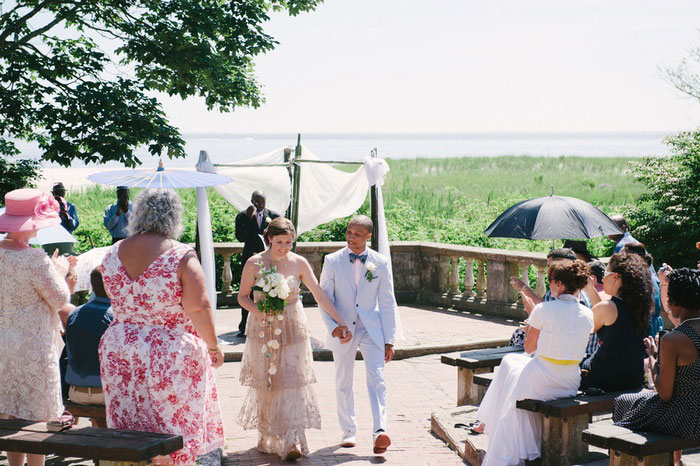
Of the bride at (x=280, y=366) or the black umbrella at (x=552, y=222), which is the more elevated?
the black umbrella at (x=552, y=222)

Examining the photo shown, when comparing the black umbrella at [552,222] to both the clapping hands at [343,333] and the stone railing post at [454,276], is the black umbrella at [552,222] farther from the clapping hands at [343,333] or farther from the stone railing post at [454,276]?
the stone railing post at [454,276]

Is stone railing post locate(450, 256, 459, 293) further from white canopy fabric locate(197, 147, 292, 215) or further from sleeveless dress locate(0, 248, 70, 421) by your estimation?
sleeveless dress locate(0, 248, 70, 421)

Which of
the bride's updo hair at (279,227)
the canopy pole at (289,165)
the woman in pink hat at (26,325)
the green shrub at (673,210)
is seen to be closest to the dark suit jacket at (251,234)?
the canopy pole at (289,165)

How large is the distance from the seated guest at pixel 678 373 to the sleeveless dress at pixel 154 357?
283cm

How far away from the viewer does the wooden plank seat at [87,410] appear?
5.91 meters

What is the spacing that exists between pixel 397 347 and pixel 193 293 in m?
6.21

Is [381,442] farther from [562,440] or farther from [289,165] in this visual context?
[289,165]

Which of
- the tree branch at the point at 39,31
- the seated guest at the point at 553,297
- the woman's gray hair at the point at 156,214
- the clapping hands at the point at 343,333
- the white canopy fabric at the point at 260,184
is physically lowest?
the clapping hands at the point at 343,333

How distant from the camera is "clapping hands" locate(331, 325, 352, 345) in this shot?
22.4 ft

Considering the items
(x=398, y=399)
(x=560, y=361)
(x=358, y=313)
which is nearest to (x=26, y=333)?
(x=358, y=313)

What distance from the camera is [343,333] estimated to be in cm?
682

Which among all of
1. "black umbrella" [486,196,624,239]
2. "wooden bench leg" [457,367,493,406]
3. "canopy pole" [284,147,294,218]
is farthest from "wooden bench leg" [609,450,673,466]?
"canopy pole" [284,147,294,218]

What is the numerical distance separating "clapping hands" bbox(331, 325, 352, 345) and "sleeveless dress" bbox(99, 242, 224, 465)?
2118 mm

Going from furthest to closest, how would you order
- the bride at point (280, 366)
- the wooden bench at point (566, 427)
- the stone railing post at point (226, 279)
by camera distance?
the stone railing post at point (226, 279) < the bride at point (280, 366) < the wooden bench at point (566, 427)
